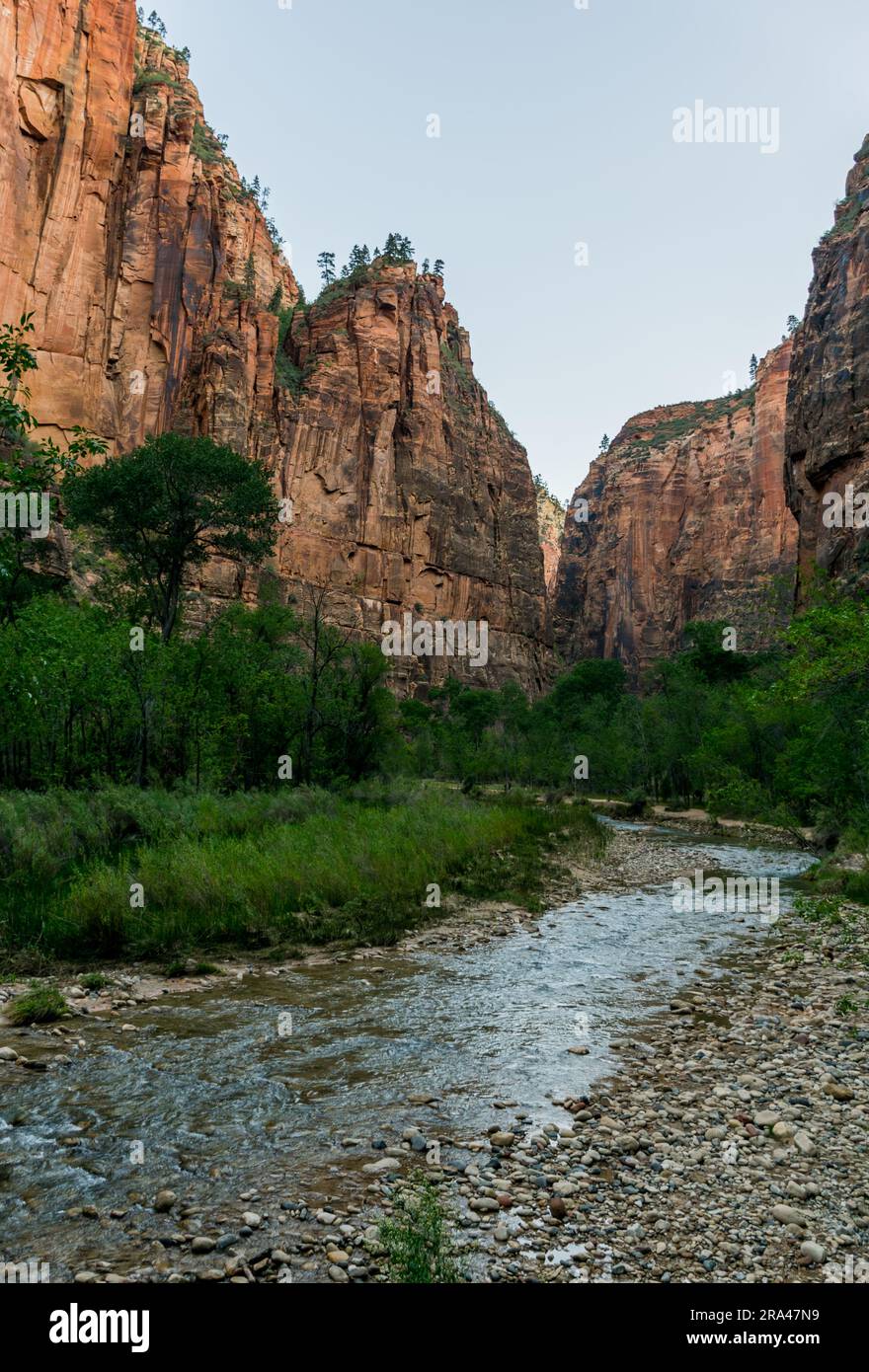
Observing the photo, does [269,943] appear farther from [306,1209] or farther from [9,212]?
[9,212]

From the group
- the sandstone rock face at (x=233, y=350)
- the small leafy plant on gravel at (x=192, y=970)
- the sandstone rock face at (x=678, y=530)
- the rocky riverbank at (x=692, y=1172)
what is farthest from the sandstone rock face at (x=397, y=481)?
the rocky riverbank at (x=692, y=1172)

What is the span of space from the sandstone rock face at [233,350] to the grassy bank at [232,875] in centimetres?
3303

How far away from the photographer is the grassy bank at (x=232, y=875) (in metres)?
10.4

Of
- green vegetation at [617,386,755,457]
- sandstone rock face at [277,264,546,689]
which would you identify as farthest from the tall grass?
green vegetation at [617,386,755,457]

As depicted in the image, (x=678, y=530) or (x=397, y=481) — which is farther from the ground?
(x=678, y=530)

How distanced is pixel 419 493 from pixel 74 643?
8030 cm

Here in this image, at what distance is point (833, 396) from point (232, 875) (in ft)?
205

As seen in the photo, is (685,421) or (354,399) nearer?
(354,399)

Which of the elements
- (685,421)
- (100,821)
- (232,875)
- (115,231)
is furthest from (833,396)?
(685,421)

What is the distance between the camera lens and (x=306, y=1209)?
4.40m

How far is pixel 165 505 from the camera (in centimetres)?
3284

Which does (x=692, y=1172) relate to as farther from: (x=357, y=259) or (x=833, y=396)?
(x=357, y=259)

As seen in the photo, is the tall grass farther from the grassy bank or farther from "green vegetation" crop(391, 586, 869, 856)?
"green vegetation" crop(391, 586, 869, 856)

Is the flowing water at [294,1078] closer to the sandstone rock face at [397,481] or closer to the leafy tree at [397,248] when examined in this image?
the sandstone rock face at [397,481]
